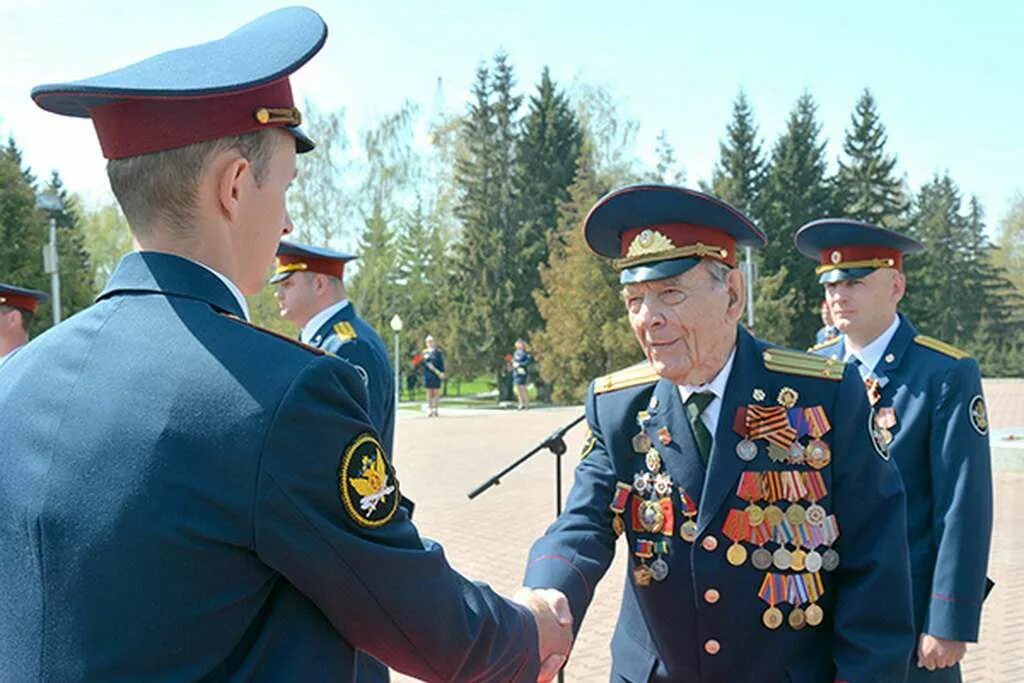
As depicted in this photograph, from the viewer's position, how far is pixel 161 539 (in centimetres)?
125

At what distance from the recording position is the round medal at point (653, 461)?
98.6 inches

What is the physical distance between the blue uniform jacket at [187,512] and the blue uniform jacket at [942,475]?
212 cm

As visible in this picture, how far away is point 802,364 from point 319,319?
360cm

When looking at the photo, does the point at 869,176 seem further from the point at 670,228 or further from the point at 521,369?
the point at 670,228

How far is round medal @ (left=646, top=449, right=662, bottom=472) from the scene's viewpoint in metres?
2.50

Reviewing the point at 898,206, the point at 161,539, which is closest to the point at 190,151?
the point at 161,539

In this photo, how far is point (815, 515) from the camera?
92.4 inches

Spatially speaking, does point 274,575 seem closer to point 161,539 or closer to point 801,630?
point 161,539

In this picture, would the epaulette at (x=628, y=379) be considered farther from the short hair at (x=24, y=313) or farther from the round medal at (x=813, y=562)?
the short hair at (x=24, y=313)

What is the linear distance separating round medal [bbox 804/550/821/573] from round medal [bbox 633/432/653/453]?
0.52m

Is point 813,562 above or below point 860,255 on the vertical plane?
below

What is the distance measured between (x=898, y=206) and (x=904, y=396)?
45103 mm

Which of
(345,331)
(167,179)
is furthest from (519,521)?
(167,179)

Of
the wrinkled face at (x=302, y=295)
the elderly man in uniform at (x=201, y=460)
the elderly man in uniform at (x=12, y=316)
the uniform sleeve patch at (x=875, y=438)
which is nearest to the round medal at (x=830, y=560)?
the uniform sleeve patch at (x=875, y=438)
